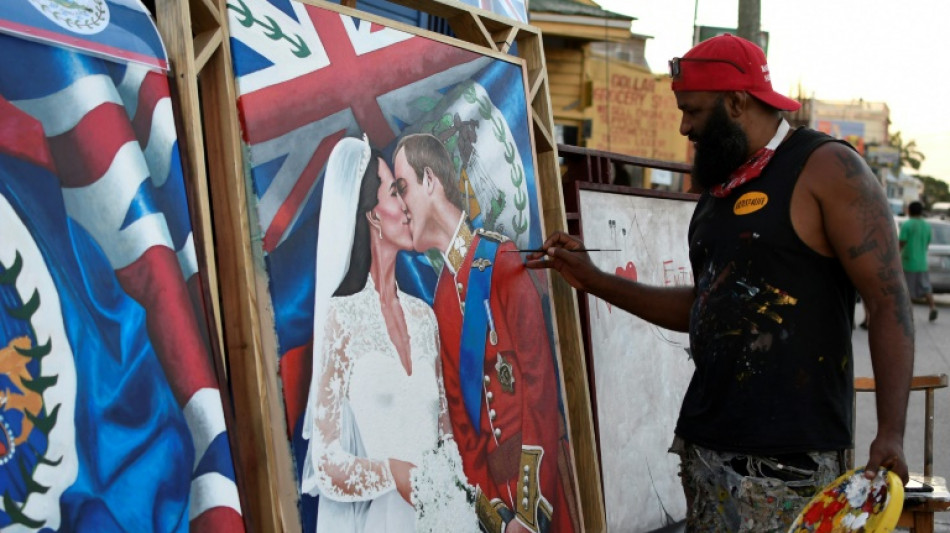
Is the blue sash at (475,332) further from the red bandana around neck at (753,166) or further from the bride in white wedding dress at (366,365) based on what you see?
the red bandana around neck at (753,166)

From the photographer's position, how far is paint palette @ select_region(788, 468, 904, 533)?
2373mm

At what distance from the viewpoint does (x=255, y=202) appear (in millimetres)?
2311

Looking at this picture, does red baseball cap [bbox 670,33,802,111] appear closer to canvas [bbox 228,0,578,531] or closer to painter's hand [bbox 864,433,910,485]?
canvas [bbox 228,0,578,531]

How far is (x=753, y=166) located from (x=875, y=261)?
0.39 m

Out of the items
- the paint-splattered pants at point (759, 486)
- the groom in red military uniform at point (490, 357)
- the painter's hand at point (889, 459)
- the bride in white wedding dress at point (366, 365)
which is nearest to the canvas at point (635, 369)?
the groom in red military uniform at point (490, 357)

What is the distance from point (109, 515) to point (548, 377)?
158 centimetres

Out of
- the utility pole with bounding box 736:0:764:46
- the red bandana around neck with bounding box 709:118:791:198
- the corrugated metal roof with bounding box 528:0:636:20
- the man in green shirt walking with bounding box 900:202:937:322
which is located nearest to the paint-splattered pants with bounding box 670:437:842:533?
the red bandana around neck with bounding box 709:118:791:198

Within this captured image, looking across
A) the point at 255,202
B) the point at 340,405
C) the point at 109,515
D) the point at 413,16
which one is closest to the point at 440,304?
the point at 340,405

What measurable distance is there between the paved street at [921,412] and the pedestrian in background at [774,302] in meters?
3.31

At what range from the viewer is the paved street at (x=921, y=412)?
6.83 meters

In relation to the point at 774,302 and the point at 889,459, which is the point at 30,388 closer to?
the point at 774,302

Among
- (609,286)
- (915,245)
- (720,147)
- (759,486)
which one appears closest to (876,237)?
(720,147)

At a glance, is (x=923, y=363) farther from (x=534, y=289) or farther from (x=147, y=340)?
(x=147, y=340)

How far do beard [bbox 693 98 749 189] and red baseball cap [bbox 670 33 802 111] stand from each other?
6cm
